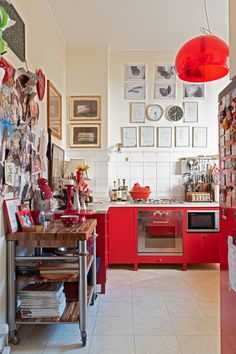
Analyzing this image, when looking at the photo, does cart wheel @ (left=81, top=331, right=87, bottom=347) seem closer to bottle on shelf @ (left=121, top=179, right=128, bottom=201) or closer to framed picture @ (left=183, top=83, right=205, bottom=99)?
bottle on shelf @ (left=121, top=179, right=128, bottom=201)

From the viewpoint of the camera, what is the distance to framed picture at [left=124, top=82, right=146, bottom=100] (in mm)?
4664

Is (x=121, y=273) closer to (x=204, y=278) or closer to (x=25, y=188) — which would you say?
(x=204, y=278)

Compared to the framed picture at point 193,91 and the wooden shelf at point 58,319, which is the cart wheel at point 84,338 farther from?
the framed picture at point 193,91

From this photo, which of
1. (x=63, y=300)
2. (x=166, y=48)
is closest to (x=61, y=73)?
(x=166, y=48)

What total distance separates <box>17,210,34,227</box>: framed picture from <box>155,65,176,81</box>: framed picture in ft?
9.91

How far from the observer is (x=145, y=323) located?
8.39 feet

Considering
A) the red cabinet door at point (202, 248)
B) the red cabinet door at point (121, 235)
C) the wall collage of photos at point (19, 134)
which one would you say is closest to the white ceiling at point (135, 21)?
the wall collage of photos at point (19, 134)

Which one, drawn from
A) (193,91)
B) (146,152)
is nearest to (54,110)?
(146,152)

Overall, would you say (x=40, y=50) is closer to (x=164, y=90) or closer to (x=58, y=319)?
(x=164, y=90)

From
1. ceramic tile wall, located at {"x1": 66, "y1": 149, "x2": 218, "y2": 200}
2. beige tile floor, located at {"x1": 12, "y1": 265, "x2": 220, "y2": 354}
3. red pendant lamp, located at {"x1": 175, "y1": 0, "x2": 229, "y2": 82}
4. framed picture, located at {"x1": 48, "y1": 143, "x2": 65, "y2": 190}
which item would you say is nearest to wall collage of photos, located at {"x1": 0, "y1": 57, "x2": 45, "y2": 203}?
framed picture, located at {"x1": 48, "y1": 143, "x2": 65, "y2": 190}

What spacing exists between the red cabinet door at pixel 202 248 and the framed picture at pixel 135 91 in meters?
2.03

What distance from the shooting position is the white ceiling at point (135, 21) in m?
3.40

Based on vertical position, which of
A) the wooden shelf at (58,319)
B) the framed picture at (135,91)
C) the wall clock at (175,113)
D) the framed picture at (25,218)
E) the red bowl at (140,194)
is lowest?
the wooden shelf at (58,319)

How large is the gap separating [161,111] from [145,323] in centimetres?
298
